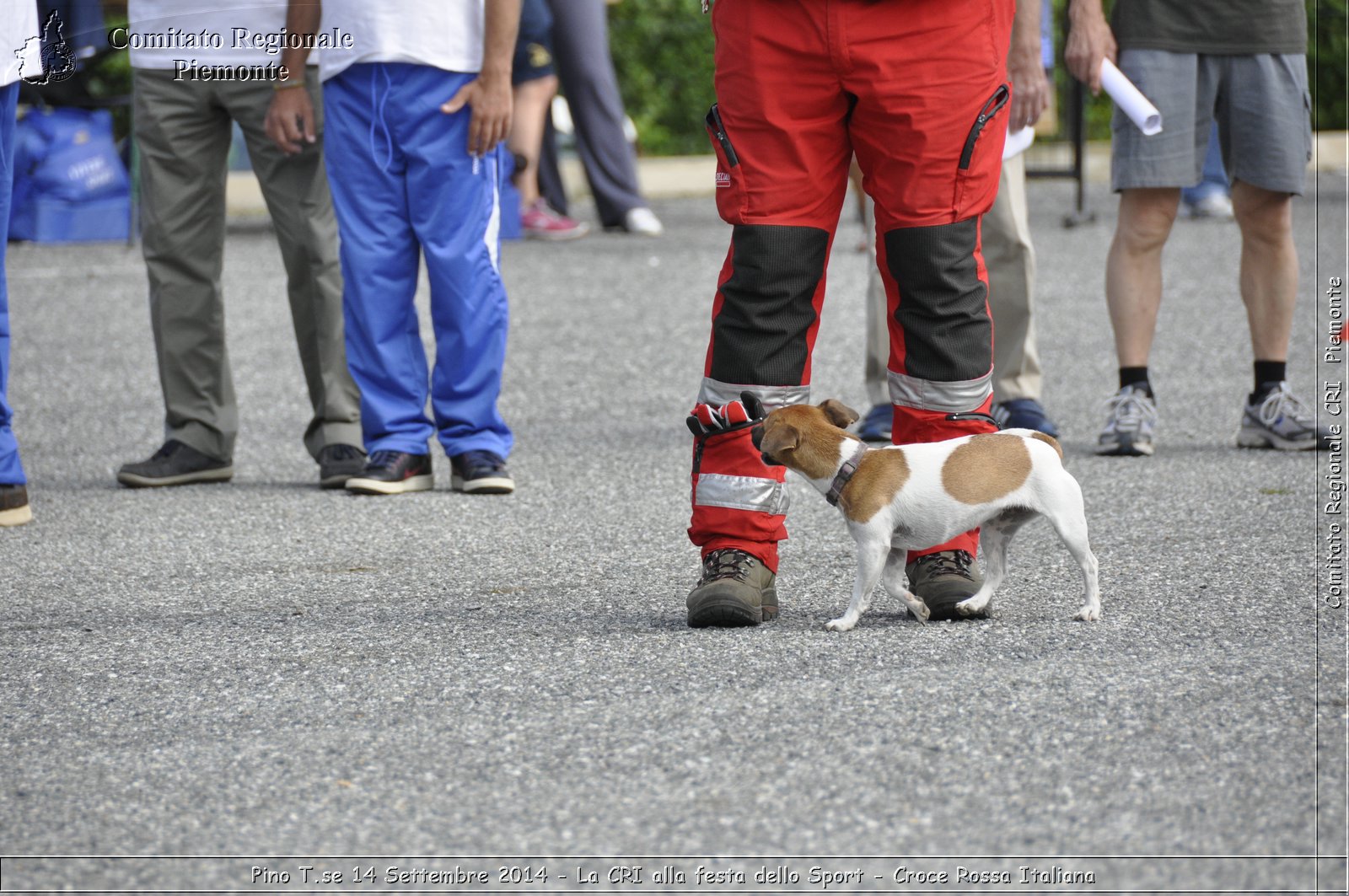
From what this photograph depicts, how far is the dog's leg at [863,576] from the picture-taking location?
3102 millimetres

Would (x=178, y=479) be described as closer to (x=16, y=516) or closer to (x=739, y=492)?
(x=16, y=516)

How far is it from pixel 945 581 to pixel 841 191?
773 mm

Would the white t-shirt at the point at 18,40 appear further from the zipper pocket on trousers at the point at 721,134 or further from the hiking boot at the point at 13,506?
the zipper pocket on trousers at the point at 721,134

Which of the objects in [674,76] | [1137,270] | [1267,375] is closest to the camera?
[1267,375]

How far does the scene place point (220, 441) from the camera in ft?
16.9

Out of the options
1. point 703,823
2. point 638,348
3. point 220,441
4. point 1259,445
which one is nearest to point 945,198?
point 703,823

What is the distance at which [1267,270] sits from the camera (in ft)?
16.8

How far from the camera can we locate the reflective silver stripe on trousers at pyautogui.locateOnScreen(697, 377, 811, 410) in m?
3.30

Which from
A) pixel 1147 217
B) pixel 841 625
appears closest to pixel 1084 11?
pixel 1147 217

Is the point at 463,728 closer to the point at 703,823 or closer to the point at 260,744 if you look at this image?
the point at 260,744

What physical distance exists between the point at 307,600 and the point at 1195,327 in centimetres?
475

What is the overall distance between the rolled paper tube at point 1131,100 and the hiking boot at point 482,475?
78.5 inches

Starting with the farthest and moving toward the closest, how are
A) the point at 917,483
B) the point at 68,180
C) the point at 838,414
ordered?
1. the point at 68,180
2. the point at 838,414
3. the point at 917,483

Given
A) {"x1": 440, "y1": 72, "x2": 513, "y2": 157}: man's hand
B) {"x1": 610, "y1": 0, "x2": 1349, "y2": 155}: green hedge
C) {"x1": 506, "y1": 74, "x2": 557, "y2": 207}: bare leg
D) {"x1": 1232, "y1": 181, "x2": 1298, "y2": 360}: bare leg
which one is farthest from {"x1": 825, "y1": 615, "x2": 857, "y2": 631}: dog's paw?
{"x1": 610, "y1": 0, "x2": 1349, "y2": 155}: green hedge
